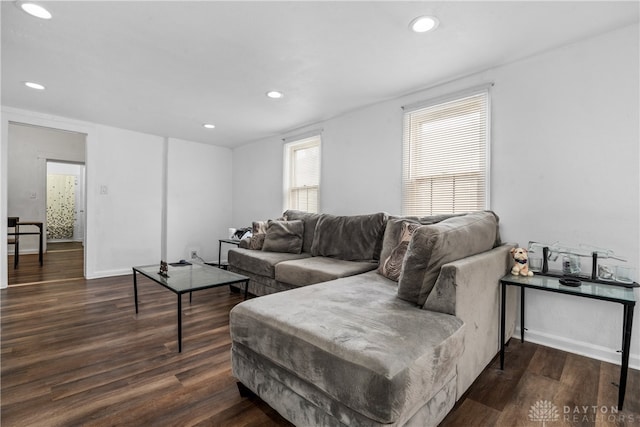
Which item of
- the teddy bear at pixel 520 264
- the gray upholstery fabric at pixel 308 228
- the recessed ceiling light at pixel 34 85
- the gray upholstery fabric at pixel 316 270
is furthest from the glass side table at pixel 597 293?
the recessed ceiling light at pixel 34 85

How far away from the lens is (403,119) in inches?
125

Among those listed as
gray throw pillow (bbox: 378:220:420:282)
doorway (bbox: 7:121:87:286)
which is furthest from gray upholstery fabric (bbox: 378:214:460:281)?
doorway (bbox: 7:121:87:286)

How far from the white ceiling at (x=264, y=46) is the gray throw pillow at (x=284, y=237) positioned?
1.50m

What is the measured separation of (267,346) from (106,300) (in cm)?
290

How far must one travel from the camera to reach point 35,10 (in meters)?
1.84

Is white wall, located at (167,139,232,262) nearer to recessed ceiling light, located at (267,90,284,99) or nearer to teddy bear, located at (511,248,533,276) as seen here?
recessed ceiling light, located at (267,90,284,99)

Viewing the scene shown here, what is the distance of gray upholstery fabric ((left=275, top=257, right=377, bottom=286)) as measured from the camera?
102 inches

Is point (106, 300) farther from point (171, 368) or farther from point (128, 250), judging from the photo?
point (171, 368)

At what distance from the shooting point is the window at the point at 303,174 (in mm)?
4309

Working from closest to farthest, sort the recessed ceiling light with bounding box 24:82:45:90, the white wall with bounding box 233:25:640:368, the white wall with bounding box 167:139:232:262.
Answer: the white wall with bounding box 233:25:640:368 → the recessed ceiling light with bounding box 24:82:45:90 → the white wall with bounding box 167:139:232:262

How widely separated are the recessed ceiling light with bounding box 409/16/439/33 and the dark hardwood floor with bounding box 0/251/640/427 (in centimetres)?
229

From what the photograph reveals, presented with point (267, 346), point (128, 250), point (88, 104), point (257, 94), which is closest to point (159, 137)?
point (88, 104)

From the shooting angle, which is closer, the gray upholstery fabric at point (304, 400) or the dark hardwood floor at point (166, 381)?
the gray upholstery fabric at point (304, 400)

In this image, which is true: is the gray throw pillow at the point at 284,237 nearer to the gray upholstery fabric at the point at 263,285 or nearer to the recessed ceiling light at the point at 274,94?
the gray upholstery fabric at the point at 263,285
